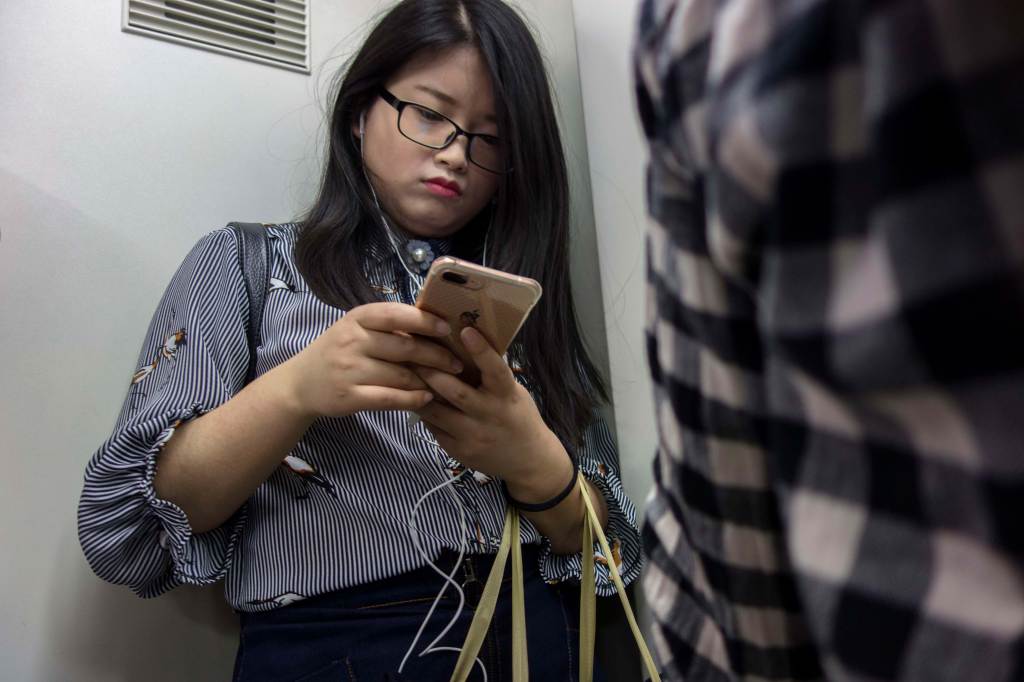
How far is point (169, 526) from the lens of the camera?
70cm

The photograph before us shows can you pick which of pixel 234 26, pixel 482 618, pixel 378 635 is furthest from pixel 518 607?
pixel 234 26

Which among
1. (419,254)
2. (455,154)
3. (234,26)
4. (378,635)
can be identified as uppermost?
(234,26)

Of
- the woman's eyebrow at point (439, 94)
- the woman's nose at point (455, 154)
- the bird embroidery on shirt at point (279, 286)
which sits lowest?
the bird embroidery on shirt at point (279, 286)

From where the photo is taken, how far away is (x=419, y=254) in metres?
0.90

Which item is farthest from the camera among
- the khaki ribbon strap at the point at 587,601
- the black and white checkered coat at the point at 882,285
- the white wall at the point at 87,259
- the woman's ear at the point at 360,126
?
the woman's ear at the point at 360,126

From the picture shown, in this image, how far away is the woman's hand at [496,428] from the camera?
617 mm

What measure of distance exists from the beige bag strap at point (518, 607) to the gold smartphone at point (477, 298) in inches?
9.3

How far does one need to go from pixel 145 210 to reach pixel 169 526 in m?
0.43

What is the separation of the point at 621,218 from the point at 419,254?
10.0 inches

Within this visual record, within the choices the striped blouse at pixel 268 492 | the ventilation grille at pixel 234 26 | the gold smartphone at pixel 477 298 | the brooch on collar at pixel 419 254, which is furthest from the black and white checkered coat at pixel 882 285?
the ventilation grille at pixel 234 26

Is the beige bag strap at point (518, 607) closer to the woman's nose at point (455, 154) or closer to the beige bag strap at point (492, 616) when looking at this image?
the beige bag strap at point (492, 616)

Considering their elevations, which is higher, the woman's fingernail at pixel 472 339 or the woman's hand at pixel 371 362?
the woman's fingernail at pixel 472 339

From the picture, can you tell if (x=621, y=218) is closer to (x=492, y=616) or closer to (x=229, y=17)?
(x=492, y=616)

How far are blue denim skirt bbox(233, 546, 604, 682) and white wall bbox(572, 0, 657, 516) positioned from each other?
0.79 feet
